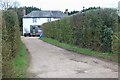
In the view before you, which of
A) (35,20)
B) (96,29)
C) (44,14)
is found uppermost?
(44,14)

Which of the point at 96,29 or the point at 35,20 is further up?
the point at 35,20

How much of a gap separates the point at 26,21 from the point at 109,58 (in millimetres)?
61185

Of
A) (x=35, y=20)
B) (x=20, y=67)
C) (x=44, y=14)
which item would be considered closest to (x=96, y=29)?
(x=20, y=67)

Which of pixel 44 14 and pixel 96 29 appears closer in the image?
pixel 96 29

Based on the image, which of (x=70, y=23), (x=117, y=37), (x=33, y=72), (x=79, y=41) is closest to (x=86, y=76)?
(x=33, y=72)

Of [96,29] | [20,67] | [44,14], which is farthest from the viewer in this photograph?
[44,14]

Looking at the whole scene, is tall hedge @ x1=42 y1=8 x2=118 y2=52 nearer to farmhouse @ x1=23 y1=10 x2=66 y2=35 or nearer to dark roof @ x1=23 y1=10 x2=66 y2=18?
farmhouse @ x1=23 y1=10 x2=66 y2=35

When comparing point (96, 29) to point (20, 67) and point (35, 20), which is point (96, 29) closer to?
point (20, 67)

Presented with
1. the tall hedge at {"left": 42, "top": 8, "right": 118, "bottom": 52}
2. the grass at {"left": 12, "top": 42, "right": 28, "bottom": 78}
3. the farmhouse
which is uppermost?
the farmhouse

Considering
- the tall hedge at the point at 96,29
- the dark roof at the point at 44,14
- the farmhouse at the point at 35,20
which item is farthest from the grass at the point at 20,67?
the dark roof at the point at 44,14

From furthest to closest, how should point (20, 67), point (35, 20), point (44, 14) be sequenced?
point (44, 14)
point (35, 20)
point (20, 67)

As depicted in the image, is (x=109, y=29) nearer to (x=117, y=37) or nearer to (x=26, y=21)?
(x=117, y=37)

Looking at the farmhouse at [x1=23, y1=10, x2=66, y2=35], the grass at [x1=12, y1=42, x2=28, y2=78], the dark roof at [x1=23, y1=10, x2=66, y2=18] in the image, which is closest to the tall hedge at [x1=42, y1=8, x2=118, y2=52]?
the grass at [x1=12, y1=42, x2=28, y2=78]

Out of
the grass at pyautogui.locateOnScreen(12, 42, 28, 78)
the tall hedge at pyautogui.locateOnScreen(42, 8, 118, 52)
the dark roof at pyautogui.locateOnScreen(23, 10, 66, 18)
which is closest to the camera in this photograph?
the grass at pyautogui.locateOnScreen(12, 42, 28, 78)
